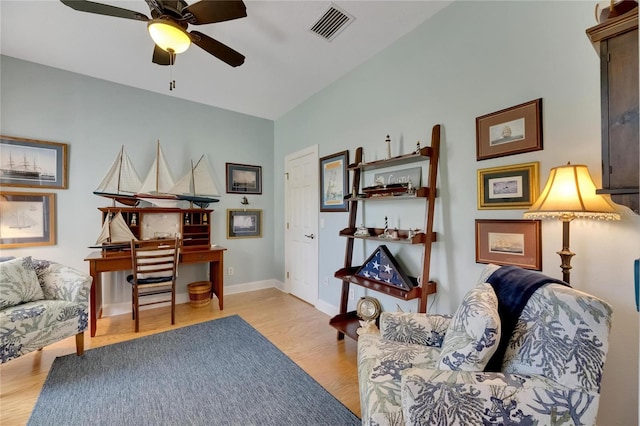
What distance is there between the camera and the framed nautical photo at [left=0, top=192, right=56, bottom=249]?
258 centimetres

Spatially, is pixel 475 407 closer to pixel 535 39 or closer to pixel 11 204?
pixel 535 39

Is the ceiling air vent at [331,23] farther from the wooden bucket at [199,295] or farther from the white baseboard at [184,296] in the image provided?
the white baseboard at [184,296]

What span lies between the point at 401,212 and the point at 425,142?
613mm

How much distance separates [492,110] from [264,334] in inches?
105

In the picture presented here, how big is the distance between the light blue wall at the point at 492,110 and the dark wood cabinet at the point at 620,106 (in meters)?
0.43

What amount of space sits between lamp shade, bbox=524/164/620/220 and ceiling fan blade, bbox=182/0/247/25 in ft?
6.22

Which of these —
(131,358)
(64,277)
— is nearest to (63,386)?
(131,358)

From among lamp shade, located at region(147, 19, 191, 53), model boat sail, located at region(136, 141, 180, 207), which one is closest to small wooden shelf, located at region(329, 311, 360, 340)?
model boat sail, located at region(136, 141, 180, 207)

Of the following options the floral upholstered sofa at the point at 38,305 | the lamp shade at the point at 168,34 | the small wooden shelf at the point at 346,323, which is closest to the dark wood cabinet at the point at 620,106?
the small wooden shelf at the point at 346,323

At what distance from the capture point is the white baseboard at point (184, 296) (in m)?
3.04

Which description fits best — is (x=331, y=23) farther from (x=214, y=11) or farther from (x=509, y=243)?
(x=509, y=243)

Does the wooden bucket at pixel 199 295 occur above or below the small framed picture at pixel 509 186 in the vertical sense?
below

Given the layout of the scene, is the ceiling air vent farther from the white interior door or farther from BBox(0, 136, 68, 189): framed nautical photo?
BBox(0, 136, 68, 189): framed nautical photo

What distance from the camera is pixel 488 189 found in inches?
68.2
